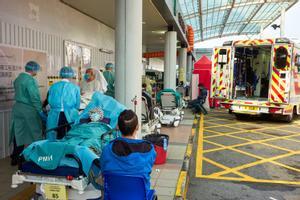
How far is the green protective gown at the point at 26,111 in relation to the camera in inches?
209

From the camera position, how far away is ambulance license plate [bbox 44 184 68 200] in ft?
9.20

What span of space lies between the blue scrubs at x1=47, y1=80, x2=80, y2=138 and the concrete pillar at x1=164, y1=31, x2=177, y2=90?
9870 millimetres

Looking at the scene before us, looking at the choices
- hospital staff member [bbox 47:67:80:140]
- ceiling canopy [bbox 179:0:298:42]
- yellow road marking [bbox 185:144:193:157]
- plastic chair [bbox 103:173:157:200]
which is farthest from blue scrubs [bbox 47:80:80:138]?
ceiling canopy [bbox 179:0:298:42]

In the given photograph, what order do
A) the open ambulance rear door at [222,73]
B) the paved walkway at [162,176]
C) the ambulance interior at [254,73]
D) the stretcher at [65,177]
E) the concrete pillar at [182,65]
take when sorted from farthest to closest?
the concrete pillar at [182,65] → the ambulance interior at [254,73] → the open ambulance rear door at [222,73] → the paved walkway at [162,176] → the stretcher at [65,177]

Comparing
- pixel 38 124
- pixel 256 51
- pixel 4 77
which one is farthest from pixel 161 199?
pixel 256 51

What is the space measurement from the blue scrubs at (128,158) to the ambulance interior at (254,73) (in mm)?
11199

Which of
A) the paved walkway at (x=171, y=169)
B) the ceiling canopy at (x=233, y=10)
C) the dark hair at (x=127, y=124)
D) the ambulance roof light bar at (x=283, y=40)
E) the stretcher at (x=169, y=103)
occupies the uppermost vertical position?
the ceiling canopy at (x=233, y=10)

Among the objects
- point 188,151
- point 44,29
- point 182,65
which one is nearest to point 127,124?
point 188,151

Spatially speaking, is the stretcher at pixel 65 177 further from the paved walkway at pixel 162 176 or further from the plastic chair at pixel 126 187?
the paved walkway at pixel 162 176

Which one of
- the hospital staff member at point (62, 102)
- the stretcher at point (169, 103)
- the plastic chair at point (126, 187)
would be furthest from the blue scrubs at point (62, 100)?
the stretcher at point (169, 103)

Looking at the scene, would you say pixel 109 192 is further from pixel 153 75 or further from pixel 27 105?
pixel 153 75

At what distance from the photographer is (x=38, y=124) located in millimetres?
5637

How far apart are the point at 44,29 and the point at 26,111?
9.23ft

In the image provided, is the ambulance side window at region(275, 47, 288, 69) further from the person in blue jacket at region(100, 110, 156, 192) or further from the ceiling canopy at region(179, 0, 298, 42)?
the ceiling canopy at region(179, 0, 298, 42)
